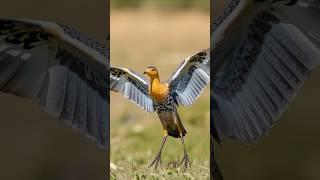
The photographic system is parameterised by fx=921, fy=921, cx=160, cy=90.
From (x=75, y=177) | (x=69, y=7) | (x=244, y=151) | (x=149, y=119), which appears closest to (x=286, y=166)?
(x=244, y=151)

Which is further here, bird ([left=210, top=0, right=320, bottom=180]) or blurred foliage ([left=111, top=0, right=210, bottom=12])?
blurred foliage ([left=111, top=0, right=210, bottom=12])

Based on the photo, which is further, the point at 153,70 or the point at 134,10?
the point at 134,10

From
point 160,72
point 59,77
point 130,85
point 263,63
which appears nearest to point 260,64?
point 263,63

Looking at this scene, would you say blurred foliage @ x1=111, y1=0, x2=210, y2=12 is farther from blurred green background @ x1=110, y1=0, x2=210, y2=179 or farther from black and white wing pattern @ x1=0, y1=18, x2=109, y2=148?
black and white wing pattern @ x1=0, y1=18, x2=109, y2=148

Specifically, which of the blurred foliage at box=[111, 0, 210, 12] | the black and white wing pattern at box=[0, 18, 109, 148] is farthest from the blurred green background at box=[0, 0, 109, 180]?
the blurred foliage at box=[111, 0, 210, 12]

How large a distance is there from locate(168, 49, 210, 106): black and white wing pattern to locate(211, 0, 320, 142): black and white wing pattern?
38 millimetres

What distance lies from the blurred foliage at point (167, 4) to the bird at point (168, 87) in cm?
25

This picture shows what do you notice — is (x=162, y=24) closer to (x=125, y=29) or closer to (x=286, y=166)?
(x=125, y=29)

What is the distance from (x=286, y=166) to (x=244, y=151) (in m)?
0.18

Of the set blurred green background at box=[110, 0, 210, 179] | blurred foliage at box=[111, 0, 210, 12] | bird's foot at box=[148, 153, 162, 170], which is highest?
blurred foliage at box=[111, 0, 210, 12]

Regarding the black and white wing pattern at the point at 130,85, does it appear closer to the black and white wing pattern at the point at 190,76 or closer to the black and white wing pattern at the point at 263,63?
the black and white wing pattern at the point at 190,76

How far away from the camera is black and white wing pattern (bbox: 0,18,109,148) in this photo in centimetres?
359

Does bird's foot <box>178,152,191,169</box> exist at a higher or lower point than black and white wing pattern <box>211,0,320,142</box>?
lower

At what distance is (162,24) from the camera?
154 inches
